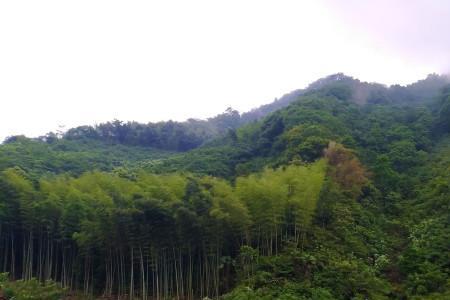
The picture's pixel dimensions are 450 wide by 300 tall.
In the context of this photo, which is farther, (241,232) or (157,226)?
(241,232)

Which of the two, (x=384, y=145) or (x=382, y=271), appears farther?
(x=384, y=145)

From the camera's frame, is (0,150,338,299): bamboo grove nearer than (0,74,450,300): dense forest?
No

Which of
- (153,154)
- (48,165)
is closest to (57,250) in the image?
(48,165)

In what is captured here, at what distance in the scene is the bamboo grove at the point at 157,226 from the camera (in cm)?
2005

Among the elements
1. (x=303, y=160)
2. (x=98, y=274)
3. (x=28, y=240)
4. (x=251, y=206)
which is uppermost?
(x=303, y=160)

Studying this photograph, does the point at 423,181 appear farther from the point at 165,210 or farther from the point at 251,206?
the point at 165,210

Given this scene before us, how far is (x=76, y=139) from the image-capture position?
52500 millimetres

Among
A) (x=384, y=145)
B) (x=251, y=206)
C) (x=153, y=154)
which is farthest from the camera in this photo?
(x=153, y=154)

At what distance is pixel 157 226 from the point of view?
2017 cm

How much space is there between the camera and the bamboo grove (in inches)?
789

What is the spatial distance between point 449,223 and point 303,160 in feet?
31.9

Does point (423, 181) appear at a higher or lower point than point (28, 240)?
higher

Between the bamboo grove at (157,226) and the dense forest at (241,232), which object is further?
the bamboo grove at (157,226)

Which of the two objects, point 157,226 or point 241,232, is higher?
point 157,226
